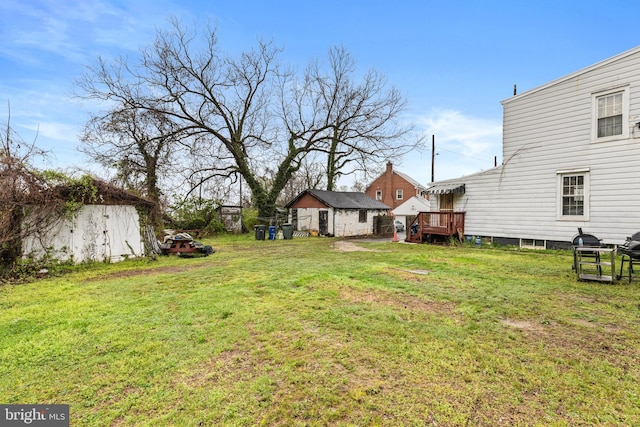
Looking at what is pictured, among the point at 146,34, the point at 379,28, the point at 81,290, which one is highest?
the point at 146,34

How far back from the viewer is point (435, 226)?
1438cm

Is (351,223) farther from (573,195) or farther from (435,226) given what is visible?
(573,195)

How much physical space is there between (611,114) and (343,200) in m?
14.8

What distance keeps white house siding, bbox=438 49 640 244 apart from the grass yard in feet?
16.1

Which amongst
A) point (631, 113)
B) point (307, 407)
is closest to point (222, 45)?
point (631, 113)

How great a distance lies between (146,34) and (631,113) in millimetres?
22265

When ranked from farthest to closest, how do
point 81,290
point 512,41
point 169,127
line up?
point 169,127, point 512,41, point 81,290

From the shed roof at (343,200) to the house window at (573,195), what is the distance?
1213 centimetres

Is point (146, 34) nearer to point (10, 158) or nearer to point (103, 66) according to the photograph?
point (103, 66)

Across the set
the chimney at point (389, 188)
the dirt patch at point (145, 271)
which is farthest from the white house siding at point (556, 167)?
the chimney at point (389, 188)

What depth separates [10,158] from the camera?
693 centimetres

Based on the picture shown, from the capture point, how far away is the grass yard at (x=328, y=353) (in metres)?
2.23

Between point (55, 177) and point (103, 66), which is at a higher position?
point (103, 66)

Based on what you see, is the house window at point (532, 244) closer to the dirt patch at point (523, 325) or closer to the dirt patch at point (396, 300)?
the dirt patch at point (396, 300)
